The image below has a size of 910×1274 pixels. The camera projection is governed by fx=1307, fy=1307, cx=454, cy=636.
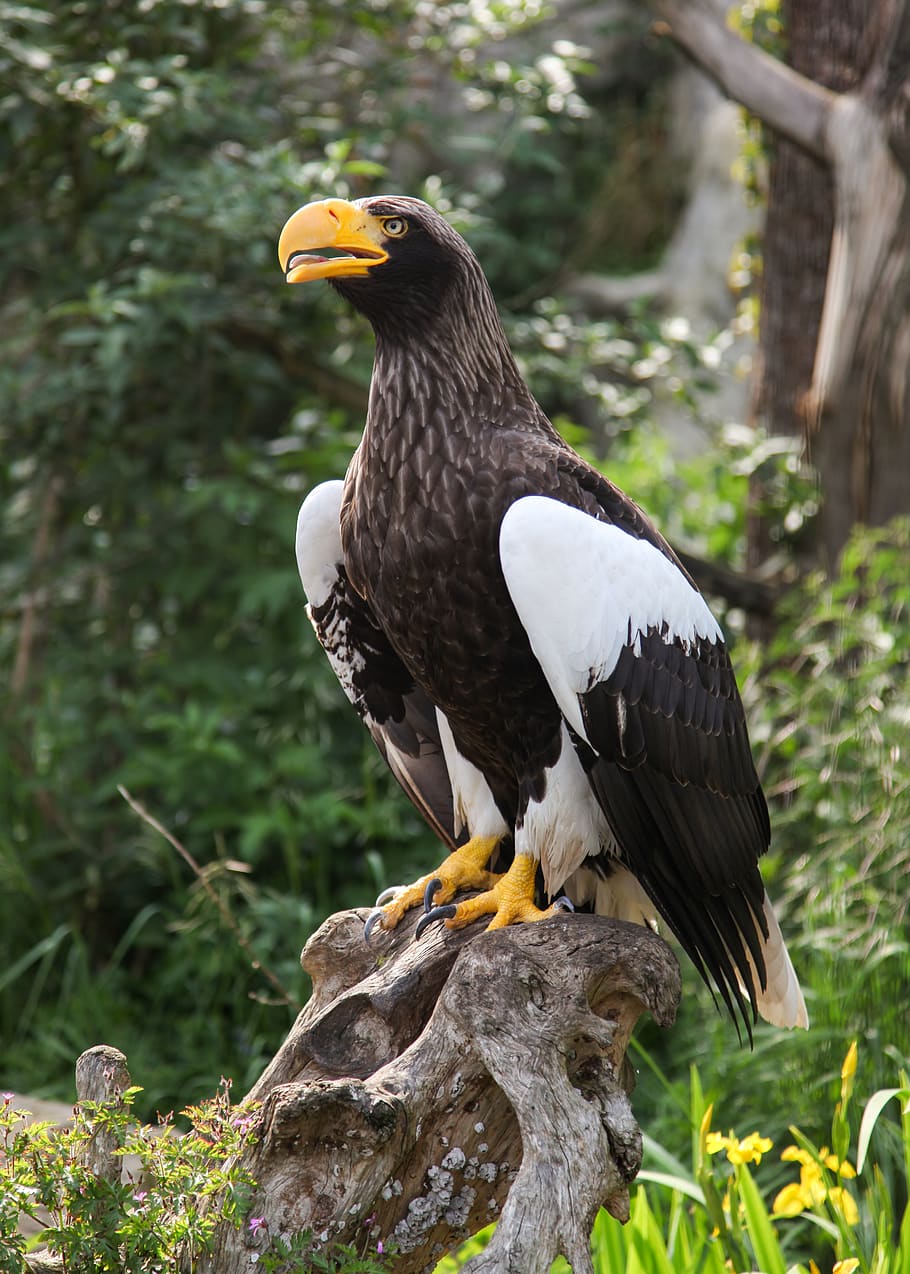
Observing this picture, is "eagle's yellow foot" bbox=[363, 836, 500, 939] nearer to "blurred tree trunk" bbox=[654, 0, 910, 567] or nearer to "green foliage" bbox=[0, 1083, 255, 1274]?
"green foliage" bbox=[0, 1083, 255, 1274]

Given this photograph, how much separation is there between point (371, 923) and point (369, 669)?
0.51m

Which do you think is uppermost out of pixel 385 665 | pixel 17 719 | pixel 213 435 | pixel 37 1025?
pixel 385 665

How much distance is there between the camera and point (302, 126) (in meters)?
4.11

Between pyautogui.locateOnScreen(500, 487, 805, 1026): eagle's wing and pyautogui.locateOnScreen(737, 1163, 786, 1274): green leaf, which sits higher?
pyautogui.locateOnScreen(500, 487, 805, 1026): eagle's wing

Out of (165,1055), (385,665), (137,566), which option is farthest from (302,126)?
(165,1055)

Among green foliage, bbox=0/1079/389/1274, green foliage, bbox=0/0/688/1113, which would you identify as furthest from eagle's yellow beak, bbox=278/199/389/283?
green foliage, bbox=0/0/688/1113

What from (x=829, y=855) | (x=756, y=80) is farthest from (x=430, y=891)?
(x=756, y=80)

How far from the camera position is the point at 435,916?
2250 mm

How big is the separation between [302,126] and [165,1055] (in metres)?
2.89

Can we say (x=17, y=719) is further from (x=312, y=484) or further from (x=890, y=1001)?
(x=890, y=1001)

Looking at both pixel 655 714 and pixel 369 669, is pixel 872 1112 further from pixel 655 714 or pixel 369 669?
pixel 369 669

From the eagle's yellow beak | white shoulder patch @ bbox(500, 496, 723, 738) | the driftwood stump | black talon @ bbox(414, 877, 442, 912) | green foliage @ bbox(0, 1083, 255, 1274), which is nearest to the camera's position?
green foliage @ bbox(0, 1083, 255, 1274)

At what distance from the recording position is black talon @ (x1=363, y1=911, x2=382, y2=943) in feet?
7.61

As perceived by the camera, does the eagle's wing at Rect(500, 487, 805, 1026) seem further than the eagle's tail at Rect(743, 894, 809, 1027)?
No
